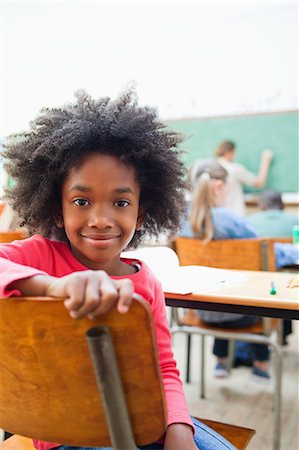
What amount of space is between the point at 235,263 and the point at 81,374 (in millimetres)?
1583

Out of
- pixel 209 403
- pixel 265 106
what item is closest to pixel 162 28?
pixel 265 106

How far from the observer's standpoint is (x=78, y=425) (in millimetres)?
680

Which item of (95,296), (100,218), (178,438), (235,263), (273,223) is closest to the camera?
(95,296)

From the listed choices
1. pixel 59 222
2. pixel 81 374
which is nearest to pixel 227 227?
pixel 59 222

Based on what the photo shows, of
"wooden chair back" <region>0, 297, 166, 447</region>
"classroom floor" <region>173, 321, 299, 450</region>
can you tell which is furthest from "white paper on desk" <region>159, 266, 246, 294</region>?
"classroom floor" <region>173, 321, 299, 450</region>

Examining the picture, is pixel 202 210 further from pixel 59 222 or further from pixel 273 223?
pixel 59 222

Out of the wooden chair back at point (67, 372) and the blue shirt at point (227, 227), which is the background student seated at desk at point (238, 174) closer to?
the blue shirt at point (227, 227)

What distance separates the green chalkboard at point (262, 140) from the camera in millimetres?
5094

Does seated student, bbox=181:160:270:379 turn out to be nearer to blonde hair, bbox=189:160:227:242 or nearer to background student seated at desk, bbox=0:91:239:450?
blonde hair, bbox=189:160:227:242

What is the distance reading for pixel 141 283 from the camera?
1050 mm

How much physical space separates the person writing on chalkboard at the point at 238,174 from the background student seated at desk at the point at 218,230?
1.95 metres

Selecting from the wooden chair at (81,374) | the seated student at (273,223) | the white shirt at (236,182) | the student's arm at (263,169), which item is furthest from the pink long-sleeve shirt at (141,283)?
the student's arm at (263,169)

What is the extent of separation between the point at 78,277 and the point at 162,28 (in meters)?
5.26

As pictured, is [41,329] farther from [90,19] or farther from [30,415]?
[90,19]
